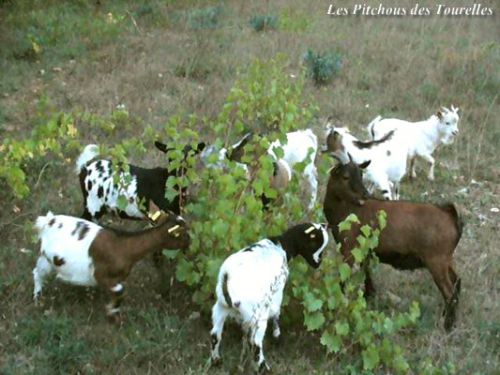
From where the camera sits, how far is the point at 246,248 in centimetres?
496

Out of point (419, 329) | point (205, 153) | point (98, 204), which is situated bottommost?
point (419, 329)

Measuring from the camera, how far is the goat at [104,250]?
5285 millimetres

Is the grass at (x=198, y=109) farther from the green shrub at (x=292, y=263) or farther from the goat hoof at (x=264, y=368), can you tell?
the green shrub at (x=292, y=263)

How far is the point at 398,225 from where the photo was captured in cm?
560

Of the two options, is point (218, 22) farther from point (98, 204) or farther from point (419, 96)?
point (98, 204)

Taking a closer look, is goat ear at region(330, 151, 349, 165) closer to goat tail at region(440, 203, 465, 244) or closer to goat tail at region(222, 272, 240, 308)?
goat tail at region(440, 203, 465, 244)

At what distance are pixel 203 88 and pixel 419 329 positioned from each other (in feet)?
19.2

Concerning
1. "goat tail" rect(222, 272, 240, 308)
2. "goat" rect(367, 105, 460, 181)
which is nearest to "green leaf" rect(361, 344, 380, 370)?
"goat tail" rect(222, 272, 240, 308)

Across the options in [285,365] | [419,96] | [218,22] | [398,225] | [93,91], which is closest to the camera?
[285,365]

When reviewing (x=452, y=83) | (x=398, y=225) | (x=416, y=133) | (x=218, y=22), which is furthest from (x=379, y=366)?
(x=218, y=22)

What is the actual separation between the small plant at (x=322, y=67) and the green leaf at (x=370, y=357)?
677cm

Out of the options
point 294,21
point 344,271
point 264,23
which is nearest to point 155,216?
point 344,271

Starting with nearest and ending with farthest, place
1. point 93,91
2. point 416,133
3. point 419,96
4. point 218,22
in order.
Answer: point 416,133, point 93,91, point 419,96, point 218,22

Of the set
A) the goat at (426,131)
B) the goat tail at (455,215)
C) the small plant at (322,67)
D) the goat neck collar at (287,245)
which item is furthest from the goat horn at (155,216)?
the small plant at (322,67)
